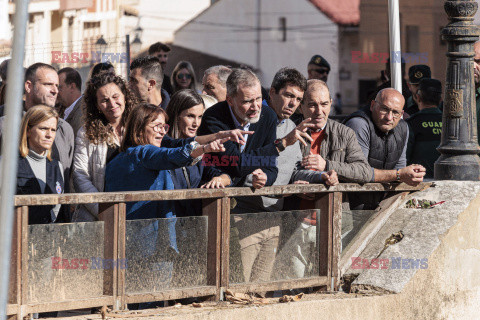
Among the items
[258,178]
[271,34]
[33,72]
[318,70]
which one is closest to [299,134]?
[258,178]

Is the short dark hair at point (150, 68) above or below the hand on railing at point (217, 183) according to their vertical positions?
above

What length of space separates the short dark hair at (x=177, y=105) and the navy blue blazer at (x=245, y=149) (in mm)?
129

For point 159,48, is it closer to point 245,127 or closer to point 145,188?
point 245,127

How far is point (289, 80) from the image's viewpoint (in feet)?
24.5

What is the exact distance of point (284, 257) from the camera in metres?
7.23

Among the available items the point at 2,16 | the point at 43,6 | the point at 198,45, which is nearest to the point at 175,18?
the point at 198,45

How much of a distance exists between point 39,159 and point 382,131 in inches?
113

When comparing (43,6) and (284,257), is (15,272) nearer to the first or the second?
(284,257)

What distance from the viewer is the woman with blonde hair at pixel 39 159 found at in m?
6.38

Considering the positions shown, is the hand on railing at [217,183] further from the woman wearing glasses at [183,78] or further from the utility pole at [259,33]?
the utility pole at [259,33]

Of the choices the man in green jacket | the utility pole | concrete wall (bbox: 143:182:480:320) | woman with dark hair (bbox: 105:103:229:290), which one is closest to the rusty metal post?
concrete wall (bbox: 143:182:480:320)

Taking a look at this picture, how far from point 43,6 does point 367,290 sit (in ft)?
67.8

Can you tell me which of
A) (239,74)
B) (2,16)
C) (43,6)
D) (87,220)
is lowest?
(87,220)

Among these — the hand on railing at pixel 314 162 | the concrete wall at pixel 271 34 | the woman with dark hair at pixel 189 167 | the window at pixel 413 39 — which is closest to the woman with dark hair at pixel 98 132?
the woman with dark hair at pixel 189 167
